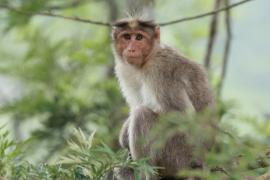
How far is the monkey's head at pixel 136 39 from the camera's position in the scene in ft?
28.8

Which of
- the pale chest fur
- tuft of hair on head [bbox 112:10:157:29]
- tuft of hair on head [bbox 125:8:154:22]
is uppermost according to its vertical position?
tuft of hair on head [bbox 125:8:154:22]

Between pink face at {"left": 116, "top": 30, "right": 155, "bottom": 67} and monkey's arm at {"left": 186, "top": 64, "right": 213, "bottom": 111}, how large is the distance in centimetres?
74

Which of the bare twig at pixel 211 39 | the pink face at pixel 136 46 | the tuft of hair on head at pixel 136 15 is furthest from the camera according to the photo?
the bare twig at pixel 211 39

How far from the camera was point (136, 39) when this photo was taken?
8859 mm

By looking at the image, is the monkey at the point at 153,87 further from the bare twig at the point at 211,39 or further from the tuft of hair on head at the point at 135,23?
the bare twig at the point at 211,39

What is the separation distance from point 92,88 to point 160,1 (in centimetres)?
852

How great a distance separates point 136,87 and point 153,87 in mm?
627

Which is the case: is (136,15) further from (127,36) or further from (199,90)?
(199,90)

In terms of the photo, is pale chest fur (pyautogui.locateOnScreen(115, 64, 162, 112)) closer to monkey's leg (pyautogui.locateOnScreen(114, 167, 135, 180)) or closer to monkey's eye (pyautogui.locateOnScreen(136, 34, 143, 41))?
monkey's eye (pyautogui.locateOnScreen(136, 34, 143, 41))

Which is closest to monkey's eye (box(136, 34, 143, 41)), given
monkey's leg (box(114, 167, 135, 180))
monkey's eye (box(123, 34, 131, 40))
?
monkey's eye (box(123, 34, 131, 40))

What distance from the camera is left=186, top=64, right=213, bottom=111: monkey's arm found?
8195mm

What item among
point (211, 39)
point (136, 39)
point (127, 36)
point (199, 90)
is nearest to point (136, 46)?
point (136, 39)

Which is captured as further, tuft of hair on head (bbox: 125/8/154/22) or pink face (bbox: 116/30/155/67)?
tuft of hair on head (bbox: 125/8/154/22)

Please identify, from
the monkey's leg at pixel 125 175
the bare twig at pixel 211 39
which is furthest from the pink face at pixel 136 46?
the bare twig at pixel 211 39
